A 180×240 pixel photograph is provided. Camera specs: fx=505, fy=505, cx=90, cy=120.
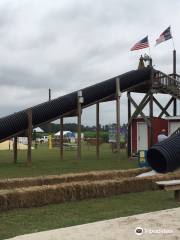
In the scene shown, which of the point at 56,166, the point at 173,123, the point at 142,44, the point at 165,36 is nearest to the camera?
the point at 56,166

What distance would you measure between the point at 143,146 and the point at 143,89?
3.95 metres

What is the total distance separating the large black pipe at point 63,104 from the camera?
24.0 meters

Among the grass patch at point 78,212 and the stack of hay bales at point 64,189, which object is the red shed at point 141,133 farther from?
the grass patch at point 78,212

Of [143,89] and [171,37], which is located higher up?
[171,37]

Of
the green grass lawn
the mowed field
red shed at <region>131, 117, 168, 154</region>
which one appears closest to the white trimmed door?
red shed at <region>131, 117, 168, 154</region>

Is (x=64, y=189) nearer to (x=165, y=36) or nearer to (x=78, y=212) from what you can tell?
(x=78, y=212)

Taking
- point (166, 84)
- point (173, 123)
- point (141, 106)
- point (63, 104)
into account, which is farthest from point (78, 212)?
point (141, 106)

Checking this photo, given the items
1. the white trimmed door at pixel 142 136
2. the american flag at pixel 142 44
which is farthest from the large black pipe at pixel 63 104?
the white trimmed door at pixel 142 136

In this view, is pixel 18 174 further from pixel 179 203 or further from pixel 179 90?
pixel 179 90

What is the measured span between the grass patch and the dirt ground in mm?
692

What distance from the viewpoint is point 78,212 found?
406 inches

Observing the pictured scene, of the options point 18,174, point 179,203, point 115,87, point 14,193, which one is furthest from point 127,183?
point 115,87

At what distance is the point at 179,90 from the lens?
103ft

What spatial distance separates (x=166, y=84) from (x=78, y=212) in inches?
856
